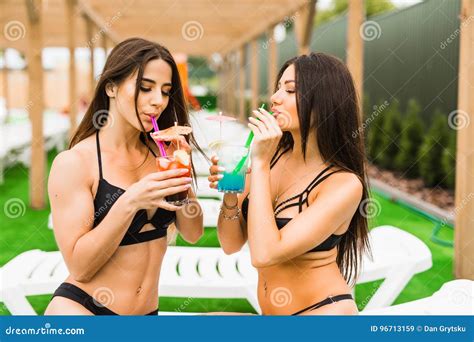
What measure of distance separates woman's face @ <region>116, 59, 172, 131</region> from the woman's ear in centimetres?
2

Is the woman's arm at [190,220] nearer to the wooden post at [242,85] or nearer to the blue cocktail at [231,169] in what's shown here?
the blue cocktail at [231,169]

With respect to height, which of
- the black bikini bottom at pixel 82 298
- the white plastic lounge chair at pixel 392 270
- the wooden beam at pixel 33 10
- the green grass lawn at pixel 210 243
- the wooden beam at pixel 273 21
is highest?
the wooden beam at pixel 273 21

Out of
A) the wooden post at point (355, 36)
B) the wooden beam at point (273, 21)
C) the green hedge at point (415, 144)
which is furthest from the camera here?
the wooden beam at point (273, 21)

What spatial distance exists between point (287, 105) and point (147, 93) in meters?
0.39

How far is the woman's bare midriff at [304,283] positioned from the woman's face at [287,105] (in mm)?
373

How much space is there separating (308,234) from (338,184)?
7.4 inches

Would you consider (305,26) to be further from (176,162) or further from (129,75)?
(176,162)

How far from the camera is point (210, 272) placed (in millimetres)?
3148

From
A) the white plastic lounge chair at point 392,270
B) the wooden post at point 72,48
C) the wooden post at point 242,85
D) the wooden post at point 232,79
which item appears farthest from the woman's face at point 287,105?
the wooden post at point 232,79

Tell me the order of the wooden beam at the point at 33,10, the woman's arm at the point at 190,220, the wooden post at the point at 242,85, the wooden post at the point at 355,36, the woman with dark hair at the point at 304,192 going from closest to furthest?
the woman with dark hair at the point at 304,192 → the woman's arm at the point at 190,220 → the wooden post at the point at 355,36 → the wooden beam at the point at 33,10 → the wooden post at the point at 242,85

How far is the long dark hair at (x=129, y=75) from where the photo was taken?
5.46 feet

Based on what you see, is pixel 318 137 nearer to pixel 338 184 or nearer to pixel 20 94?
pixel 338 184
